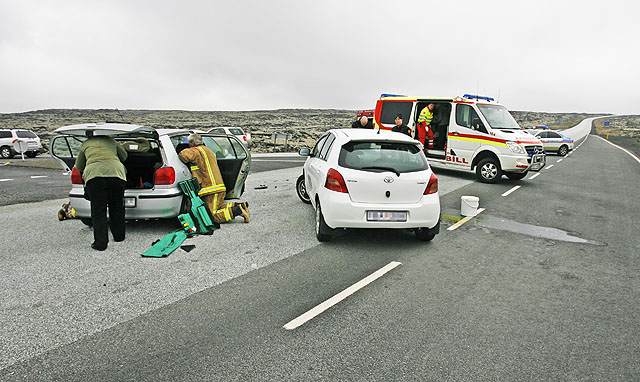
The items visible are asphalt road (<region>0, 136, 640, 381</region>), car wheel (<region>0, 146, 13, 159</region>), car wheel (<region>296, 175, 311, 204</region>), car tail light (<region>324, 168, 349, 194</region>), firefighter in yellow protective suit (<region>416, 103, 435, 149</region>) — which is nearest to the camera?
asphalt road (<region>0, 136, 640, 381</region>)

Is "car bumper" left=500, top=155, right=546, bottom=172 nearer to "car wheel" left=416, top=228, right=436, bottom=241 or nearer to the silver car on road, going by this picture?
"car wheel" left=416, top=228, right=436, bottom=241

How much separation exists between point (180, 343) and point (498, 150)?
11970 mm

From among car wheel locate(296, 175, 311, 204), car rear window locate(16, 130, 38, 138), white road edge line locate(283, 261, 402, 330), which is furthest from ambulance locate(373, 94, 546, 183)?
car rear window locate(16, 130, 38, 138)

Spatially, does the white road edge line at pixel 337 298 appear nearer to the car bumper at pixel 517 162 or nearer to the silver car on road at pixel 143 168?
the silver car on road at pixel 143 168

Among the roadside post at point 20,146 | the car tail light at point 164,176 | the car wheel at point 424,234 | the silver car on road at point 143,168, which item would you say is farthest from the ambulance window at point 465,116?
the roadside post at point 20,146

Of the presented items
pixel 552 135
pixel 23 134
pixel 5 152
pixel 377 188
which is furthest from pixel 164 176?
pixel 552 135

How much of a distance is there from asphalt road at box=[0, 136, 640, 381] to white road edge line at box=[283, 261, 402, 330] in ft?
0.25

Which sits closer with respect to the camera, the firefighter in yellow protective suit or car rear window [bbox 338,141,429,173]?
car rear window [bbox 338,141,429,173]

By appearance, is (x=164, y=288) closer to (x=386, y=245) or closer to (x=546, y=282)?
(x=386, y=245)

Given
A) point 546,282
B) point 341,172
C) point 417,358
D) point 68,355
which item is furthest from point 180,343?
point 546,282

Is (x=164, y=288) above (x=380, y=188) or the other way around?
the other way around

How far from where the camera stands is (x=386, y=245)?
6441 mm

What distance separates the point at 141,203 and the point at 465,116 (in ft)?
35.2

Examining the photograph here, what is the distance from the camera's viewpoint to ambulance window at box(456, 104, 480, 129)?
45.3 ft
